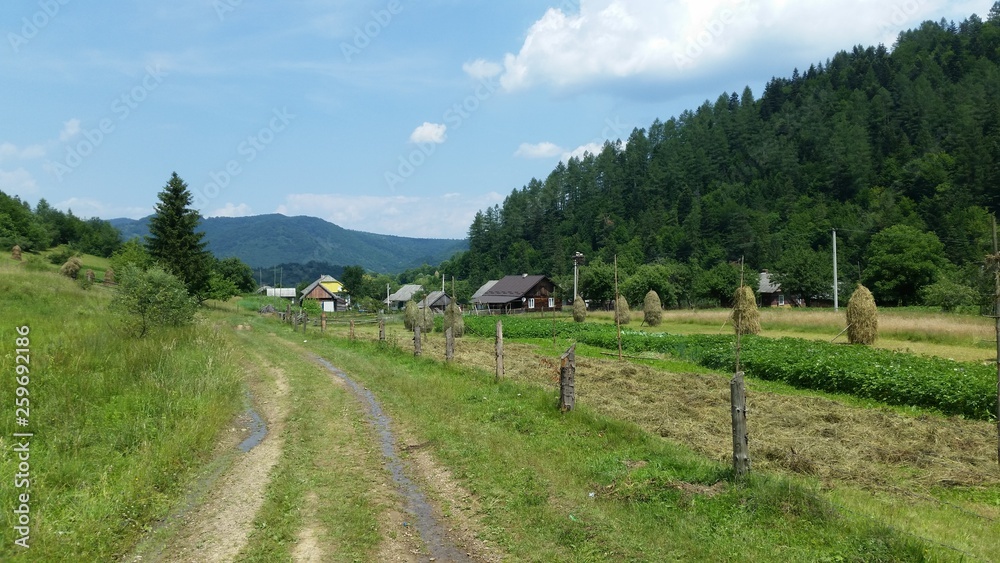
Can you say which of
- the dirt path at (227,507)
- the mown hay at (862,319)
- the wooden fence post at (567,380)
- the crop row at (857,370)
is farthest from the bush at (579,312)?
the dirt path at (227,507)

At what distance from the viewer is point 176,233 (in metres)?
43.9

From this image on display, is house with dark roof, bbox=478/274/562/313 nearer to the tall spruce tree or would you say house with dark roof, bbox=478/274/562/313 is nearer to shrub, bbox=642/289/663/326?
shrub, bbox=642/289/663/326

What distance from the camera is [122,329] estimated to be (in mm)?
18594

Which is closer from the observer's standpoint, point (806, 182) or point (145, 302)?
point (145, 302)

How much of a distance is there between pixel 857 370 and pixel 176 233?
147ft

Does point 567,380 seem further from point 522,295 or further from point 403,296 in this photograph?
point 403,296

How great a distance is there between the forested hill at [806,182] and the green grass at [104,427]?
2427 inches

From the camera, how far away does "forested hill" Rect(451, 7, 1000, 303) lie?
78125mm

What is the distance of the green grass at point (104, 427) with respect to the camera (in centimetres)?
623

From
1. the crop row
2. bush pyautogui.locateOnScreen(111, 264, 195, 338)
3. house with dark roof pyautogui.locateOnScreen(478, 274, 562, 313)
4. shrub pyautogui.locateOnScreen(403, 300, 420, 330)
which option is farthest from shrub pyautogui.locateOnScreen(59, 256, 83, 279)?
house with dark roof pyautogui.locateOnScreen(478, 274, 562, 313)

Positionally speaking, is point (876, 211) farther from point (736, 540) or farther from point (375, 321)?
point (736, 540)

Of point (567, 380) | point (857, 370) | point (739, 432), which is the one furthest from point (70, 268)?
point (739, 432)

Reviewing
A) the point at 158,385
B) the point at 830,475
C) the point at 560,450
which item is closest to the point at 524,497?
the point at 560,450

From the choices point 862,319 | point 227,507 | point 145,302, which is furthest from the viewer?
point 862,319
